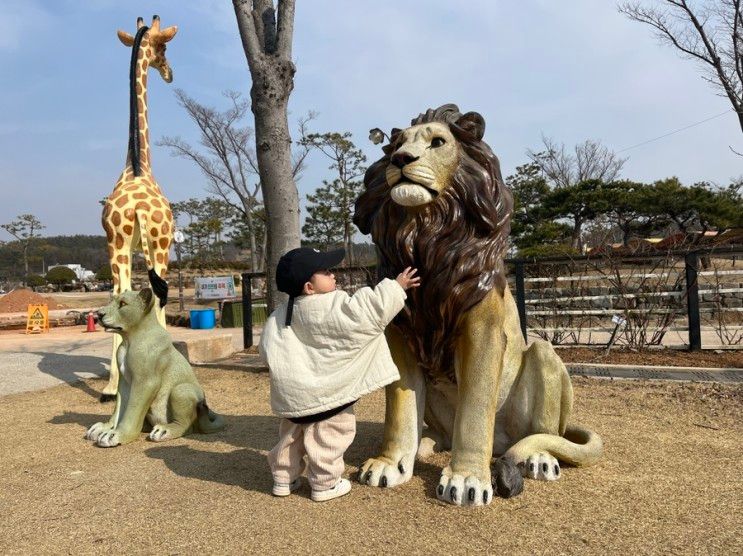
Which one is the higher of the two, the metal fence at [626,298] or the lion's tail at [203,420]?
the metal fence at [626,298]

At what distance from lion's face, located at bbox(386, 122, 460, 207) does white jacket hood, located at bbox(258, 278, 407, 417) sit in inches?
15.5

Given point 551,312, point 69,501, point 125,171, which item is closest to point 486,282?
point 69,501

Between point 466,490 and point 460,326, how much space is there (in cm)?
69

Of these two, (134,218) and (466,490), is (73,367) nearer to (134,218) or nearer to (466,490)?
(134,218)

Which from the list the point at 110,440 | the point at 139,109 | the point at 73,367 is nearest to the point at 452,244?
the point at 110,440

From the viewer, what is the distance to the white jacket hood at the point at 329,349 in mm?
2258

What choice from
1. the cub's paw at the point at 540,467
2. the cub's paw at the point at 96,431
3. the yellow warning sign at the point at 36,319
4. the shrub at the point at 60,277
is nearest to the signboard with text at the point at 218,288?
the yellow warning sign at the point at 36,319

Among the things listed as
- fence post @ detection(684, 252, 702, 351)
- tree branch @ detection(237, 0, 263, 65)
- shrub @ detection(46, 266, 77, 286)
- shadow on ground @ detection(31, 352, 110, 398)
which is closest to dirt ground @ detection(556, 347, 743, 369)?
fence post @ detection(684, 252, 702, 351)

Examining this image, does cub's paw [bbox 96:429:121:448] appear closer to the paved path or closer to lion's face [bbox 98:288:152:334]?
lion's face [bbox 98:288:152:334]

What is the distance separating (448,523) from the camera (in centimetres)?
217

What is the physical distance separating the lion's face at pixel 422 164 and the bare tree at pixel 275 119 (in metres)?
3.87

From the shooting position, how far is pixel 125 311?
11.8 ft

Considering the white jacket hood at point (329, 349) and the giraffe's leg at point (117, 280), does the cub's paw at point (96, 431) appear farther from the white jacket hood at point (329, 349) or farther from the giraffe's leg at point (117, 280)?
the white jacket hood at point (329, 349)

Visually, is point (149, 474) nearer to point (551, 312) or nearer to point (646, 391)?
point (646, 391)
